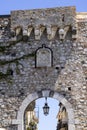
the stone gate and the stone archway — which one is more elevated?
the stone gate

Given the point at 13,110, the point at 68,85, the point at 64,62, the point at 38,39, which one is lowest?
the point at 13,110

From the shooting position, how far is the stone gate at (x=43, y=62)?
48.5 feet

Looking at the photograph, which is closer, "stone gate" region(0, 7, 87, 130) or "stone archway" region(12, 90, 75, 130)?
"stone archway" region(12, 90, 75, 130)

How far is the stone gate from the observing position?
1478cm

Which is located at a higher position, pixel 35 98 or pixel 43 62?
pixel 43 62

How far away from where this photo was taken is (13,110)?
587 inches

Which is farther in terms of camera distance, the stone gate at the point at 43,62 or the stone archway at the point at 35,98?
the stone gate at the point at 43,62

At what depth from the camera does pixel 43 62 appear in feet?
50.0

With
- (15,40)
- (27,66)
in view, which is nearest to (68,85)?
(27,66)

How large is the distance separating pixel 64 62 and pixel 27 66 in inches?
59.1

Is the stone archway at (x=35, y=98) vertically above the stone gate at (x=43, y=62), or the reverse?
the stone gate at (x=43, y=62)

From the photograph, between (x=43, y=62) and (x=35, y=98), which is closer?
(x=35, y=98)

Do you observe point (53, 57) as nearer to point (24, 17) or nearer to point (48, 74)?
point (48, 74)

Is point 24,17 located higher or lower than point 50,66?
higher
